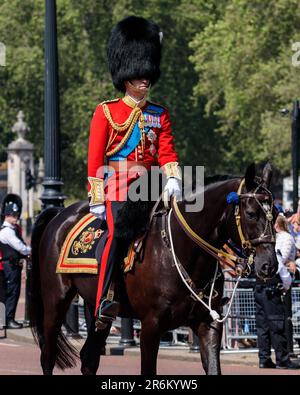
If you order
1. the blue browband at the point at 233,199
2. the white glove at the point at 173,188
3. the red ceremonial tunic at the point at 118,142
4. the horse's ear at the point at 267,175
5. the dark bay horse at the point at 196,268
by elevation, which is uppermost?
the red ceremonial tunic at the point at 118,142

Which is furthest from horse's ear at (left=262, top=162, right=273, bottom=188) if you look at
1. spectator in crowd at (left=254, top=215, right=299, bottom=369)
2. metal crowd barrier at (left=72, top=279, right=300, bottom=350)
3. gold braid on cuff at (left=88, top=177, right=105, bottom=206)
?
metal crowd barrier at (left=72, top=279, right=300, bottom=350)

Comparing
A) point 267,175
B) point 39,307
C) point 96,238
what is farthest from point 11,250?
point 267,175

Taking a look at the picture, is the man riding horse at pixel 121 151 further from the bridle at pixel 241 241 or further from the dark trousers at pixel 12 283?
the dark trousers at pixel 12 283

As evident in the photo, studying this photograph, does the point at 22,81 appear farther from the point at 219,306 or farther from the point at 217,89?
the point at 219,306

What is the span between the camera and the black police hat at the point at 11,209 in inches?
837

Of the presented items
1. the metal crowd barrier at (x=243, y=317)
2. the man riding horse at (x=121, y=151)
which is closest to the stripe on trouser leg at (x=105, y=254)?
the man riding horse at (x=121, y=151)

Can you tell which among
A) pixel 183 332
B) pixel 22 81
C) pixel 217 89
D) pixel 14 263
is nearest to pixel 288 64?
pixel 217 89

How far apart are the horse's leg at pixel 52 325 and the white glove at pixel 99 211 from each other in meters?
1.10

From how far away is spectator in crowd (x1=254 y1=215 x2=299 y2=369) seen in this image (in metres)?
16.0

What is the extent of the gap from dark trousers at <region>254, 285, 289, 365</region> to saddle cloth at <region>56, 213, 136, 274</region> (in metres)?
4.22

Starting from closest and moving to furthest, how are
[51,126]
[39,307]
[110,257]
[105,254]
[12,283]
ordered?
[110,257] → [105,254] → [39,307] → [51,126] → [12,283]

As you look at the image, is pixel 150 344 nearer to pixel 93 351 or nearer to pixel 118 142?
pixel 93 351

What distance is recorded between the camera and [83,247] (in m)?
12.1

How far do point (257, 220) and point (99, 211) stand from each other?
151 cm
